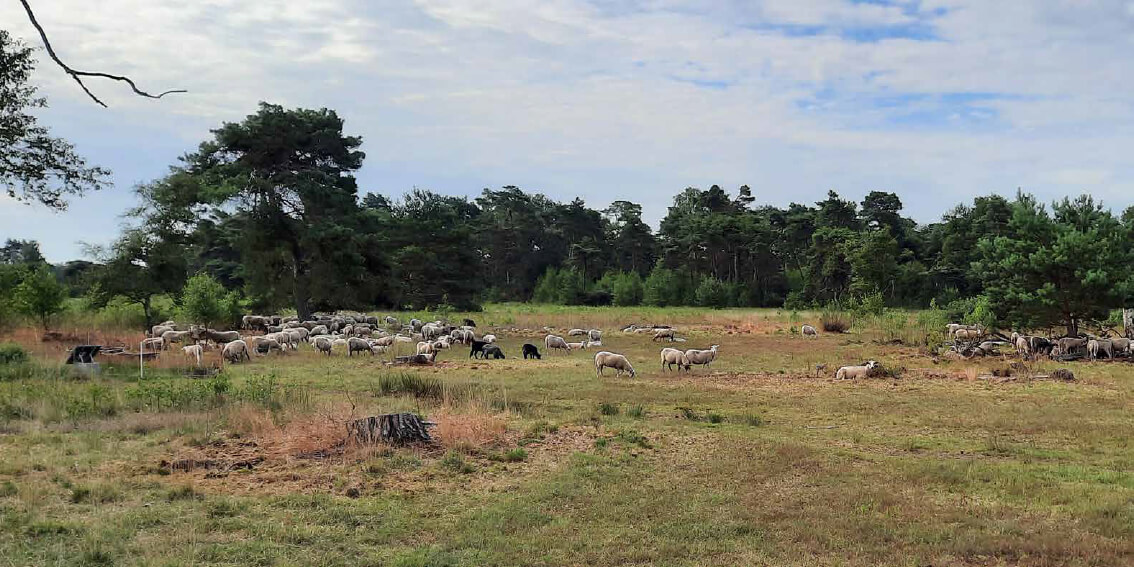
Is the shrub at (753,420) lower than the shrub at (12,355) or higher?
lower

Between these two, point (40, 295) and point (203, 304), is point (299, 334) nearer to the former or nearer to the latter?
point (203, 304)

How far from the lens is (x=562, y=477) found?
9.61m

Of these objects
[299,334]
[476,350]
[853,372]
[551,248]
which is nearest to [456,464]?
[853,372]

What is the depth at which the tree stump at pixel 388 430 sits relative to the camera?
1086cm

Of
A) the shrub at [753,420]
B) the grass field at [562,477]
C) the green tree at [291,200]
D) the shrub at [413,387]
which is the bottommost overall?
the shrub at [753,420]

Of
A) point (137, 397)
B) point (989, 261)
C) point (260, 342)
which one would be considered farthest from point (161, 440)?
point (989, 261)

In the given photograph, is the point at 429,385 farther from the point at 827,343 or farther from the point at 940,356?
the point at 827,343

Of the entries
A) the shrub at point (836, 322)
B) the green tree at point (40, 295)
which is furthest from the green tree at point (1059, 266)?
the green tree at point (40, 295)

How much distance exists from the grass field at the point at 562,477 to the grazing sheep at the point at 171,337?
9.70 meters

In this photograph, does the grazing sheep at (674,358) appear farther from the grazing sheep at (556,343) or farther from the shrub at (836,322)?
the shrub at (836,322)

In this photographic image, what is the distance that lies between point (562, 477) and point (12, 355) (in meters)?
18.0

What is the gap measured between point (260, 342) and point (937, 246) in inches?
2730

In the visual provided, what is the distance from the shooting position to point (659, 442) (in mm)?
11836

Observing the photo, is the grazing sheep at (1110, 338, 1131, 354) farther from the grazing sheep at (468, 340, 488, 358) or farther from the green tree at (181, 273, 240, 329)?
the green tree at (181, 273, 240, 329)
